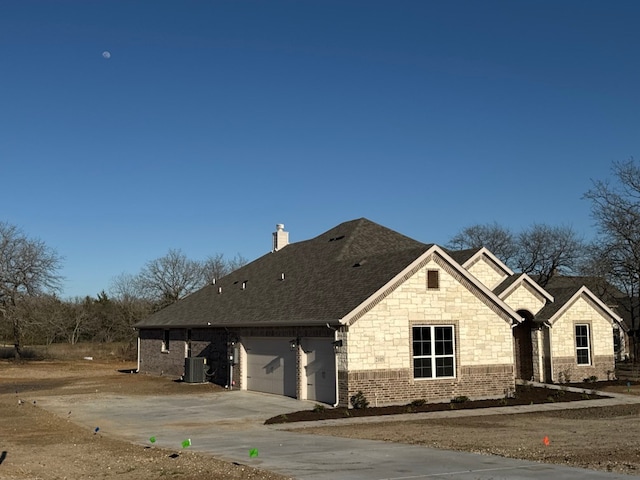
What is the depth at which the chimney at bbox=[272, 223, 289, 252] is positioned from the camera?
1580 inches

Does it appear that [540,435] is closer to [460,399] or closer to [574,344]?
[460,399]

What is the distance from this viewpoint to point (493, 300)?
2477cm

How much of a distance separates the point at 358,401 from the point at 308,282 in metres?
7.74

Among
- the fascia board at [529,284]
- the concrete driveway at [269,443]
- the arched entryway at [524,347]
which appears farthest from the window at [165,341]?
the arched entryway at [524,347]

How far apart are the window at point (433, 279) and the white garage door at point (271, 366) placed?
220 inches

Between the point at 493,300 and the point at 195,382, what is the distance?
48.7 ft

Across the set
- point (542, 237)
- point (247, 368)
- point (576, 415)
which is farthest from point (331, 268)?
point (542, 237)

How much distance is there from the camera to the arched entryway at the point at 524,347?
32.3 m

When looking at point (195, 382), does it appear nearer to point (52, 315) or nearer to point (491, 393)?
point (491, 393)

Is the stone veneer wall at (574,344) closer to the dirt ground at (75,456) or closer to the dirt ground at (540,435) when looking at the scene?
the dirt ground at (540,435)

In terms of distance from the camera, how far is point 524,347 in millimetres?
32812

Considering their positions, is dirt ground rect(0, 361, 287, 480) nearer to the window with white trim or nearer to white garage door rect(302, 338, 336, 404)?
white garage door rect(302, 338, 336, 404)

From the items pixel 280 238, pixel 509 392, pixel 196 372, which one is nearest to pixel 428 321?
pixel 509 392

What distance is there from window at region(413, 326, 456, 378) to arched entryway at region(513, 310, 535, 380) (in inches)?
382
